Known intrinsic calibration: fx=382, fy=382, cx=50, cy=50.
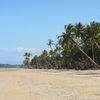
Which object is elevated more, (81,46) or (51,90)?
(81,46)

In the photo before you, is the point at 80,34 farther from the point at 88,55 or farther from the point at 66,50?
the point at 66,50

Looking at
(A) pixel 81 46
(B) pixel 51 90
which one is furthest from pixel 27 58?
(B) pixel 51 90

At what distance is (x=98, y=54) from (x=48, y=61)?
56.4 m

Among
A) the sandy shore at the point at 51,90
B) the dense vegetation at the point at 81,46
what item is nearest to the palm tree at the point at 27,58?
the dense vegetation at the point at 81,46

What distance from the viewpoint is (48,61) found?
150500 millimetres

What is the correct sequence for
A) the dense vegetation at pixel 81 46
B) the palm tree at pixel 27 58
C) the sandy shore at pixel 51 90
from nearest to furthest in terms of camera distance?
the sandy shore at pixel 51 90 → the dense vegetation at pixel 81 46 → the palm tree at pixel 27 58

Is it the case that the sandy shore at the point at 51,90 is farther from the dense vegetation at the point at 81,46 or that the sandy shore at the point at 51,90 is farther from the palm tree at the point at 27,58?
the palm tree at the point at 27,58

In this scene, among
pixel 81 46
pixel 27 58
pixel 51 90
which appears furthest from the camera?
pixel 27 58

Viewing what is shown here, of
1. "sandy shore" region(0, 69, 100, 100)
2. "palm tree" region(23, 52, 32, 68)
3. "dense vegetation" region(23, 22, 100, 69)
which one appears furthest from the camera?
"palm tree" region(23, 52, 32, 68)

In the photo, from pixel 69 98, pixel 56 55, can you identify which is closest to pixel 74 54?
pixel 56 55

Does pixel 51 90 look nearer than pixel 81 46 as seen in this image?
Yes

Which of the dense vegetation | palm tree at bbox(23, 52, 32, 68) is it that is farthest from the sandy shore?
palm tree at bbox(23, 52, 32, 68)

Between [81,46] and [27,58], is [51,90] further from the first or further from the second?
[27,58]

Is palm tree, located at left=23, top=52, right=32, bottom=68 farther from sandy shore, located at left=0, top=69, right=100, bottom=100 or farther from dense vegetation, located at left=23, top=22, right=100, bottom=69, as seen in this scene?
sandy shore, located at left=0, top=69, right=100, bottom=100
